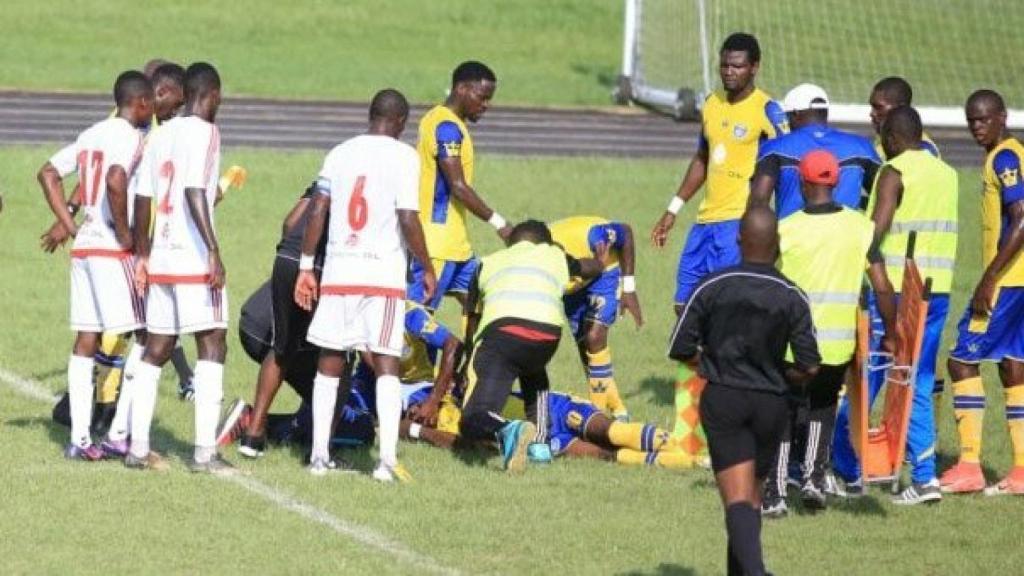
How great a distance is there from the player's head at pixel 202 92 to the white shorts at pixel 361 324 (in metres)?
1.33

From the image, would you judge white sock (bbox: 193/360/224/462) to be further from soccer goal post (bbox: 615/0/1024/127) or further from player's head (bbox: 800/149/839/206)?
soccer goal post (bbox: 615/0/1024/127)

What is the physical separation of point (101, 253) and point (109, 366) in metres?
1.34

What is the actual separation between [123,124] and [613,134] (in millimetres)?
21245

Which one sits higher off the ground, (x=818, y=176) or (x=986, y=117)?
(x=986, y=117)

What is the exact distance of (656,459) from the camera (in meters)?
13.5

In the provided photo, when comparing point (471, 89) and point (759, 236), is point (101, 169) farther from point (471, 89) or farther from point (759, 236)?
point (759, 236)

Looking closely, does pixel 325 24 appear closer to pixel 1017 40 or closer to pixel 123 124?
pixel 1017 40

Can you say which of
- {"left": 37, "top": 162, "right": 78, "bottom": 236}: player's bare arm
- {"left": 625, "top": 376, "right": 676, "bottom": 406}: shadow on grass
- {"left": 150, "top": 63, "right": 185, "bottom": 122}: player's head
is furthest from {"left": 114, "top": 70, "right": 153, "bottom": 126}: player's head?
{"left": 625, "top": 376, "right": 676, "bottom": 406}: shadow on grass

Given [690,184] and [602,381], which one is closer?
[690,184]

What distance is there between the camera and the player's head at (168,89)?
13414 mm

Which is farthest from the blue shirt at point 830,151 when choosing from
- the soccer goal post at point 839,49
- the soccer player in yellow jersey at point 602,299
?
the soccer goal post at point 839,49

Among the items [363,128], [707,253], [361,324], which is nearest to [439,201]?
[707,253]

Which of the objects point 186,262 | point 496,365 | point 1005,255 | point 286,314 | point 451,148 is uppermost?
point 451,148

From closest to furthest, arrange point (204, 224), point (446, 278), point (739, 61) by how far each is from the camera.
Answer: point (204, 224), point (739, 61), point (446, 278)
